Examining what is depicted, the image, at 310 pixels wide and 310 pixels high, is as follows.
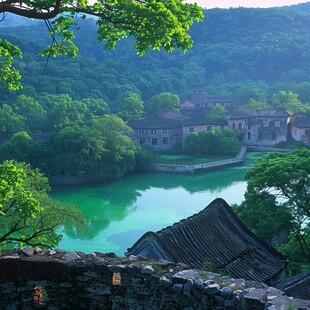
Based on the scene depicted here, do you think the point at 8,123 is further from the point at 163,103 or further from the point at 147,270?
the point at 147,270

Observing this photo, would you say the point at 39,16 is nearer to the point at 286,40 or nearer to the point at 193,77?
the point at 193,77

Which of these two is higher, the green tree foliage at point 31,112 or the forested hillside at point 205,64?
the forested hillside at point 205,64

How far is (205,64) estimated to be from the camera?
305 ft

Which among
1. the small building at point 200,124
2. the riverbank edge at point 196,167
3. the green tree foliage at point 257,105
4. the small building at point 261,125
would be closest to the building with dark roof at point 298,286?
the riverbank edge at point 196,167

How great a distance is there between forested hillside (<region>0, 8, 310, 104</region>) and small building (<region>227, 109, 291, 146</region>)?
1493cm

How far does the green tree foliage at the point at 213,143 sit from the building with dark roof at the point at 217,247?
3657cm

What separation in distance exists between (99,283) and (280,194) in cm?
1192

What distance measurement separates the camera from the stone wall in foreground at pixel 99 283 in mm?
5605

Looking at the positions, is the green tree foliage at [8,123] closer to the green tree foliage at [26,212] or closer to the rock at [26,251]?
the green tree foliage at [26,212]

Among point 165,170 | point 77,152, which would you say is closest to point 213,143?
point 165,170

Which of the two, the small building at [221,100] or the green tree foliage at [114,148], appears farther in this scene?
the small building at [221,100]

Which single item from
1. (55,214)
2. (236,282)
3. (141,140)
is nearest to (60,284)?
(236,282)

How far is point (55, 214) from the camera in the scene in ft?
52.0

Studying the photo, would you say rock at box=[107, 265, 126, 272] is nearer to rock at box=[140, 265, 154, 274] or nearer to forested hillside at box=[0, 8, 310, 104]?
rock at box=[140, 265, 154, 274]
